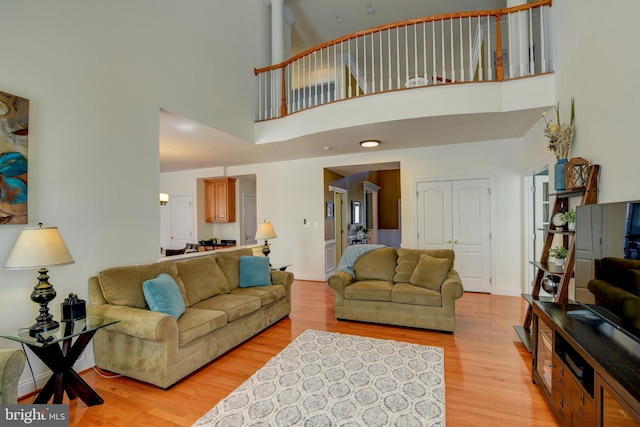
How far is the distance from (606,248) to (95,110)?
4.18m

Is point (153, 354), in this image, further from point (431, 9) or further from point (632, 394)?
point (431, 9)

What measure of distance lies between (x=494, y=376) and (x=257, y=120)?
15.2ft

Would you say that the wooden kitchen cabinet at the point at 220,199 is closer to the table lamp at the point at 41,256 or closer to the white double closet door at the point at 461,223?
the white double closet door at the point at 461,223

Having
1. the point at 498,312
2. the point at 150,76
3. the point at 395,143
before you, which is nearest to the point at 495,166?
the point at 395,143

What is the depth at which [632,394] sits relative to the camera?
113cm

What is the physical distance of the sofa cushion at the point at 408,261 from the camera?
3867 millimetres

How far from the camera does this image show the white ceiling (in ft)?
13.3

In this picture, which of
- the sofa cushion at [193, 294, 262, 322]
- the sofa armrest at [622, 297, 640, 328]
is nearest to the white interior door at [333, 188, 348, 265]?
the sofa cushion at [193, 294, 262, 322]

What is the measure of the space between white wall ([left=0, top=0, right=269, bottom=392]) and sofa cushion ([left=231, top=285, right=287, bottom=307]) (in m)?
1.09

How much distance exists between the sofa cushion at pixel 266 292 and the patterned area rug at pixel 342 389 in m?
0.66

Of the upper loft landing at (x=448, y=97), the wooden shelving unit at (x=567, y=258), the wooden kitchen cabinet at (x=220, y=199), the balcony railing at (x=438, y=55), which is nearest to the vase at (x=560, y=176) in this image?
the wooden shelving unit at (x=567, y=258)

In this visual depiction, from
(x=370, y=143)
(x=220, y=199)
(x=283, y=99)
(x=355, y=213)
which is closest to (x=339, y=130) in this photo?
(x=370, y=143)

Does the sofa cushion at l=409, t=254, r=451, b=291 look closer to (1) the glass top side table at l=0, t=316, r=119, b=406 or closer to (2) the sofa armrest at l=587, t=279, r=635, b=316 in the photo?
(2) the sofa armrest at l=587, t=279, r=635, b=316

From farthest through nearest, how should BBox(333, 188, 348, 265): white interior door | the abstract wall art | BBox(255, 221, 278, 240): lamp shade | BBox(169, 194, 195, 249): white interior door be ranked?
BBox(169, 194, 195, 249): white interior door → BBox(333, 188, 348, 265): white interior door → BBox(255, 221, 278, 240): lamp shade → the abstract wall art
